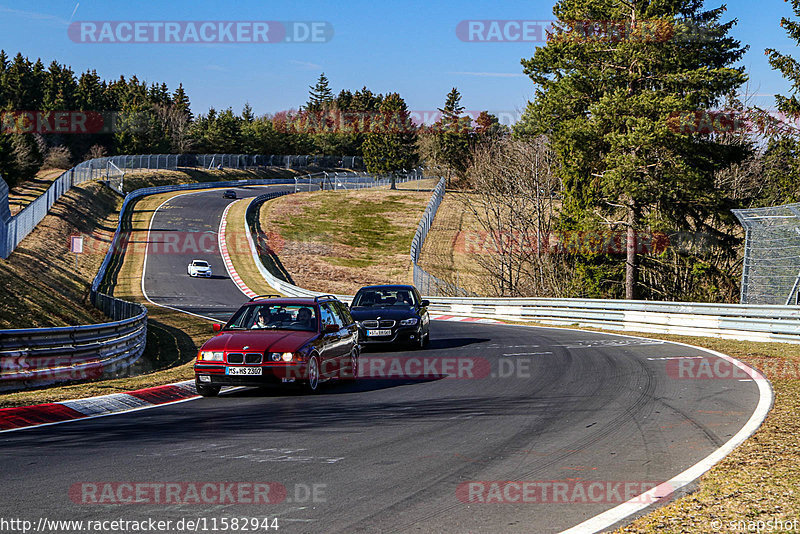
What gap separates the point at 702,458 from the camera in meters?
7.06

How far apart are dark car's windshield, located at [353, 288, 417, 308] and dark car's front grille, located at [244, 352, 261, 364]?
827 cm

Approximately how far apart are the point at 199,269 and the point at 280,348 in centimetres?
4419

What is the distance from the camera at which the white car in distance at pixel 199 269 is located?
53.5 metres

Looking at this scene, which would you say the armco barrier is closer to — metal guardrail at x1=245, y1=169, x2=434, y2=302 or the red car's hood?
A: the red car's hood

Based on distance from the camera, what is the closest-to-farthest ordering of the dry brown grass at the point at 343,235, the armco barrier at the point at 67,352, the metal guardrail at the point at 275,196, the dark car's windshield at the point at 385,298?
the armco barrier at the point at 67,352, the dark car's windshield at the point at 385,298, the metal guardrail at the point at 275,196, the dry brown grass at the point at 343,235

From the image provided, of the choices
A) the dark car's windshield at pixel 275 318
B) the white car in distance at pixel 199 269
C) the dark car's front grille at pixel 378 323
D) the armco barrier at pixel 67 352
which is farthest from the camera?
the white car in distance at pixel 199 269

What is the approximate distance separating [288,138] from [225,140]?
1649cm

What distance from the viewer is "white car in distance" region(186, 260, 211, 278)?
53.5 metres

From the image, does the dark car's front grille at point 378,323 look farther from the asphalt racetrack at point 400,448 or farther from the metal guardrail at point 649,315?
the metal guardrail at point 649,315

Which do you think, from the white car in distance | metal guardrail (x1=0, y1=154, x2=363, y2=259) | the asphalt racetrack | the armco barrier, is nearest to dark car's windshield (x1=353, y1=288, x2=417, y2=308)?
the asphalt racetrack

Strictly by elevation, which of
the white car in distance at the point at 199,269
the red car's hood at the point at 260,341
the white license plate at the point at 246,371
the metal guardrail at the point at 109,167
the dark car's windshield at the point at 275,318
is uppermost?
the metal guardrail at the point at 109,167

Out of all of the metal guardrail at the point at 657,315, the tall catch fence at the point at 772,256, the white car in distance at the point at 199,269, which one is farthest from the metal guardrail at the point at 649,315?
the white car in distance at the point at 199,269

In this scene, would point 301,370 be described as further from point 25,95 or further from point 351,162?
point 351,162

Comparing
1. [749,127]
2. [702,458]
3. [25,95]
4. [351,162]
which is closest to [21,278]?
[702,458]
